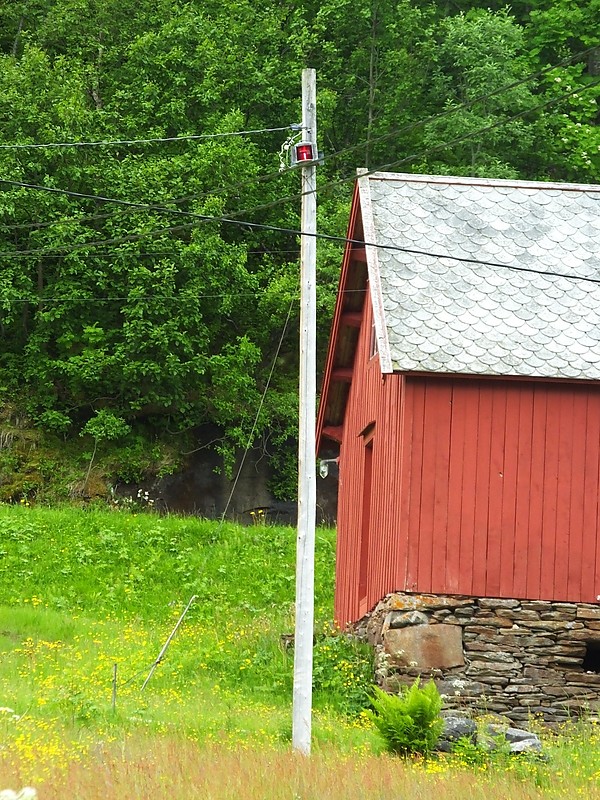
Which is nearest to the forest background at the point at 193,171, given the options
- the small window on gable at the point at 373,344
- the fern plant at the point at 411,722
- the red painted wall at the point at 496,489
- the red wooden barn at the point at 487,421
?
the small window on gable at the point at 373,344

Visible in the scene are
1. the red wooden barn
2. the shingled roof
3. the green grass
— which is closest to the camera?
the green grass

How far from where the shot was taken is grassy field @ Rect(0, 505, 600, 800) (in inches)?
381

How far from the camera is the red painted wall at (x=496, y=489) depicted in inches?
Answer: 596

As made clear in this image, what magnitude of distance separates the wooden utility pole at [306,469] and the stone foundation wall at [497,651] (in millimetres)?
2687

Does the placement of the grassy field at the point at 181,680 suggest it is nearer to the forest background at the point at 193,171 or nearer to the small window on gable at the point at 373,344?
the small window on gable at the point at 373,344

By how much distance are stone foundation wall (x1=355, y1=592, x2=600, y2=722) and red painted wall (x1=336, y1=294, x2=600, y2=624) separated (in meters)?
0.20

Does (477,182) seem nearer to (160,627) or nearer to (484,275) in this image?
(484,275)

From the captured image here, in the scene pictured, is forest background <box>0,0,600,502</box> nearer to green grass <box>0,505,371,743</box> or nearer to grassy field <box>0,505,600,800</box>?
green grass <box>0,505,371,743</box>

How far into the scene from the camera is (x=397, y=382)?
51.8ft

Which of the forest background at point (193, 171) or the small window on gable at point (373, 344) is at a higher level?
the forest background at point (193, 171)

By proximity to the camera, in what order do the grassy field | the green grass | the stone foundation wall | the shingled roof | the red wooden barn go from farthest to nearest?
the shingled roof, the red wooden barn, the stone foundation wall, the green grass, the grassy field

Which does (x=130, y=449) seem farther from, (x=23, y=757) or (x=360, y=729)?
(x=23, y=757)

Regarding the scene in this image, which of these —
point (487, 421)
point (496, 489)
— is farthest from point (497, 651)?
point (487, 421)

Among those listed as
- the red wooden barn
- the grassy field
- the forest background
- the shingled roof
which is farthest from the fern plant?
the forest background
